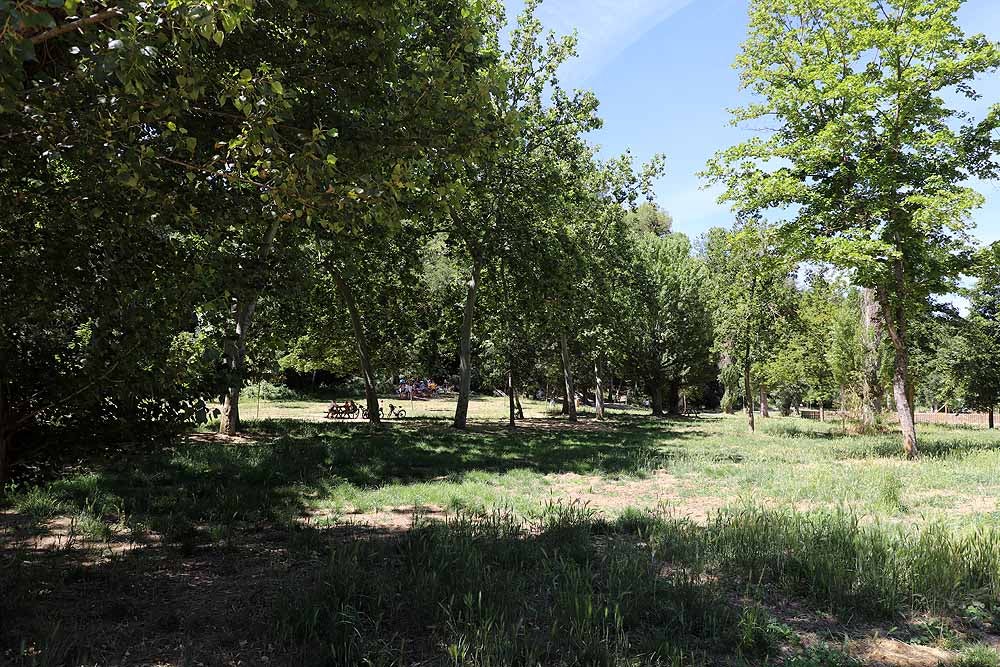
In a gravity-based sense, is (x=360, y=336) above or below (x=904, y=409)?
above

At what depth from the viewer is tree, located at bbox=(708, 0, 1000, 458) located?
539 inches

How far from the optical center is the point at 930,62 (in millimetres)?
13969

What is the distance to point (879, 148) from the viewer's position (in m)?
14.8

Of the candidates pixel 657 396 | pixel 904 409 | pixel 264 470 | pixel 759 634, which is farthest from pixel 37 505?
pixel 657 396

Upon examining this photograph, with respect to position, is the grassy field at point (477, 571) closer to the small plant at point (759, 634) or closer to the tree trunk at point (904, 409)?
the small plant at point (759, 634)

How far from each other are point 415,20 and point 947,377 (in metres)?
40.1

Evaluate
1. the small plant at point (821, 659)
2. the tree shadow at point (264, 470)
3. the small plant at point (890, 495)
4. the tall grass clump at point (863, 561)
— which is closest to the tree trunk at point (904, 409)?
the tree shadow at point (264, 470)

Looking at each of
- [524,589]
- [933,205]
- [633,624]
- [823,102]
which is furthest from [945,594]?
[823,102]

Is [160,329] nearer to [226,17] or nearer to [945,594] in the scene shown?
[226,17]

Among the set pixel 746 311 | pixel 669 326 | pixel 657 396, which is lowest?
pixel 657 396

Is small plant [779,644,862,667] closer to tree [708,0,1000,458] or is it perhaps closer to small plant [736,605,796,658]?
small plant [736,605,796,658]

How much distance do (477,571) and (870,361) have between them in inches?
897

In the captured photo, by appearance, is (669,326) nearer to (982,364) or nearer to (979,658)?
(982,364)

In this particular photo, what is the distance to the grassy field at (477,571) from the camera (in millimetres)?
3719
